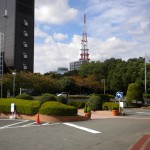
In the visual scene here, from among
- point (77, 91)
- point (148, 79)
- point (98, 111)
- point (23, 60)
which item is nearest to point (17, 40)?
point (23, 60)

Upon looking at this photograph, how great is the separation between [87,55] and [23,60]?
65.8m


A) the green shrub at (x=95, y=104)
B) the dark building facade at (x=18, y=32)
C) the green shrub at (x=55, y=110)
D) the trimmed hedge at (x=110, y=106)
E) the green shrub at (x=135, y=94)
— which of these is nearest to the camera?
the green shrub at (x=55, y=110)

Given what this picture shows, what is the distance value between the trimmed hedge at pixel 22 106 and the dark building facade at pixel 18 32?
4849 cm

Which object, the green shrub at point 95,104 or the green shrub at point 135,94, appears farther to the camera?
the green shrub at point 135,94

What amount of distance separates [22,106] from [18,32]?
51.8 metres

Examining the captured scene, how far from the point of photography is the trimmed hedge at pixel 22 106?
26.7 meters

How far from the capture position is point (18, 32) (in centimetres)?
7719

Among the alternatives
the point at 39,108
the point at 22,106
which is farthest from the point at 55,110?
the point at 22,106

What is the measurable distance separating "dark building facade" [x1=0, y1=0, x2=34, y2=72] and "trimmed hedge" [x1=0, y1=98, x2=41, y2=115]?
48.5m

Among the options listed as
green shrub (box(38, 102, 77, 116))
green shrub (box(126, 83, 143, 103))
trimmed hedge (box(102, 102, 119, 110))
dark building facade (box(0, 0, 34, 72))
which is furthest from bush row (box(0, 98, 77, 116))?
dark building facade (box(0, 0, 34, 72))

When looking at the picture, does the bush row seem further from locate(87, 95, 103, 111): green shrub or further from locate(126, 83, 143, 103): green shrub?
locate(126, 83, 143, 103): green shrub

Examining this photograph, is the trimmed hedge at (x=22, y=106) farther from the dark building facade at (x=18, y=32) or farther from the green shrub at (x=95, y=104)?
the dark building facade at (x=18, y=32)

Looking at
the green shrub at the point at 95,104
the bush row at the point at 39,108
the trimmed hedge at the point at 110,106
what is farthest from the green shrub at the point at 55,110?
the green shrub at the point at 95,104

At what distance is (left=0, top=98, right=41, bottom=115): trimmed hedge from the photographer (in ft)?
87.5
